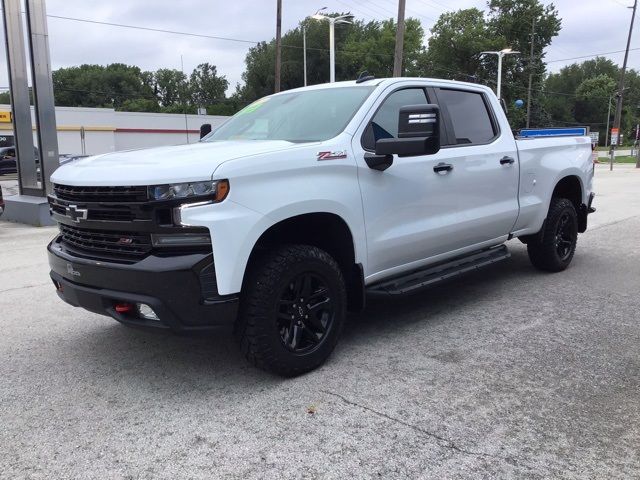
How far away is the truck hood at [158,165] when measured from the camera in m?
3.18

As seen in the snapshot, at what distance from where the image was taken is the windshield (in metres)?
4.18

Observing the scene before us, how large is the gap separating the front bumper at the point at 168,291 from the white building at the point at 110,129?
3755 centimetres

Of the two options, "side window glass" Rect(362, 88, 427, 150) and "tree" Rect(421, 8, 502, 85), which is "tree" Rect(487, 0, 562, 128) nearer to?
"tree" Rect(421, 8, 502, 85)

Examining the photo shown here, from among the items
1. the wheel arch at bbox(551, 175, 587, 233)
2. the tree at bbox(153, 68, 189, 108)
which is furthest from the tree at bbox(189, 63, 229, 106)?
the wheel arch at bbox(551, 175, 587, 233)

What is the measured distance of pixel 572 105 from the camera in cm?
11112

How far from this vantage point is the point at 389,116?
439 centimetres

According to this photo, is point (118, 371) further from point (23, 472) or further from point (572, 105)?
point (572, 105)

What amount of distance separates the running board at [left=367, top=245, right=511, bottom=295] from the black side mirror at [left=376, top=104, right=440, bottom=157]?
101cm

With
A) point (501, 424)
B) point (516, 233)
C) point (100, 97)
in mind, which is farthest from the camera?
point (100, 97)

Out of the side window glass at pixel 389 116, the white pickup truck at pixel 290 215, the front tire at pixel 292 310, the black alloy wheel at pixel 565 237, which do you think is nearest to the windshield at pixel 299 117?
the white pickup truck at pixel 290 215

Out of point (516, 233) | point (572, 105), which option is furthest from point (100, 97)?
point (516, 233)

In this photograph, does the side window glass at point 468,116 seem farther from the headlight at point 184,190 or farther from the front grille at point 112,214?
the front grille at point 112,214

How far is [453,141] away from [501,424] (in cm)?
249

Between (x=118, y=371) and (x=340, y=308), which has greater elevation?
(x=340, y=308)
